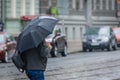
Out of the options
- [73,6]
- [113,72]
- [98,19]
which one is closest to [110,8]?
[98,19]

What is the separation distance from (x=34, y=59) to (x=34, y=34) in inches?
17.2

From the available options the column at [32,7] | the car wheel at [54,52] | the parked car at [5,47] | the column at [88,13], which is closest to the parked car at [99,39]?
the car wheel at [54,52]

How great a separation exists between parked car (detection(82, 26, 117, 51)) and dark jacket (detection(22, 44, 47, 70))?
27.1 m

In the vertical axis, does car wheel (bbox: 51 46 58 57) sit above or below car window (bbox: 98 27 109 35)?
below

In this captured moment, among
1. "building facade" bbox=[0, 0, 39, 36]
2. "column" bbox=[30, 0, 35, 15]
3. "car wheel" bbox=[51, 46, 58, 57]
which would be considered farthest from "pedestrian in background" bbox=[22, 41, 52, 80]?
"column" bbox=[30, 0, 35, 15]

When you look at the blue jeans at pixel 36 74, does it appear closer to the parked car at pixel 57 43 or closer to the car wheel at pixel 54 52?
the parked car at pixel 57 43

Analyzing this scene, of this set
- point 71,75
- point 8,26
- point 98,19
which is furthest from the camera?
point 98,19

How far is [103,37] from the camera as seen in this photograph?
1474 inches

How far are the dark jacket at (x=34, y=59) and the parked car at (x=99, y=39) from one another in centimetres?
2714

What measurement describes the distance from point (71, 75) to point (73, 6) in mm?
34945

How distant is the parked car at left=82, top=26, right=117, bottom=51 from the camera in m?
37.2

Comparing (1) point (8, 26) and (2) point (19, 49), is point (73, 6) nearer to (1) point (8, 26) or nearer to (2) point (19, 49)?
(1) point (8, 26)

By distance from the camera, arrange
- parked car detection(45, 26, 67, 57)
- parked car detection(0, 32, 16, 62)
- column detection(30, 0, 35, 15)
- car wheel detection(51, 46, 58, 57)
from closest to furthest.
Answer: parked car detection(0, 32, 16, 62) < parked car detection(45, 26, 67, 57) < car wheel detection(51, 46, 58, 57) < column detection(30, 0, 35, 15)

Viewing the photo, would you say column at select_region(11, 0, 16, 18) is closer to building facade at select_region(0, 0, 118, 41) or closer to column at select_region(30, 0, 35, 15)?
building facade at select_region(0, 0, 118, 41)
